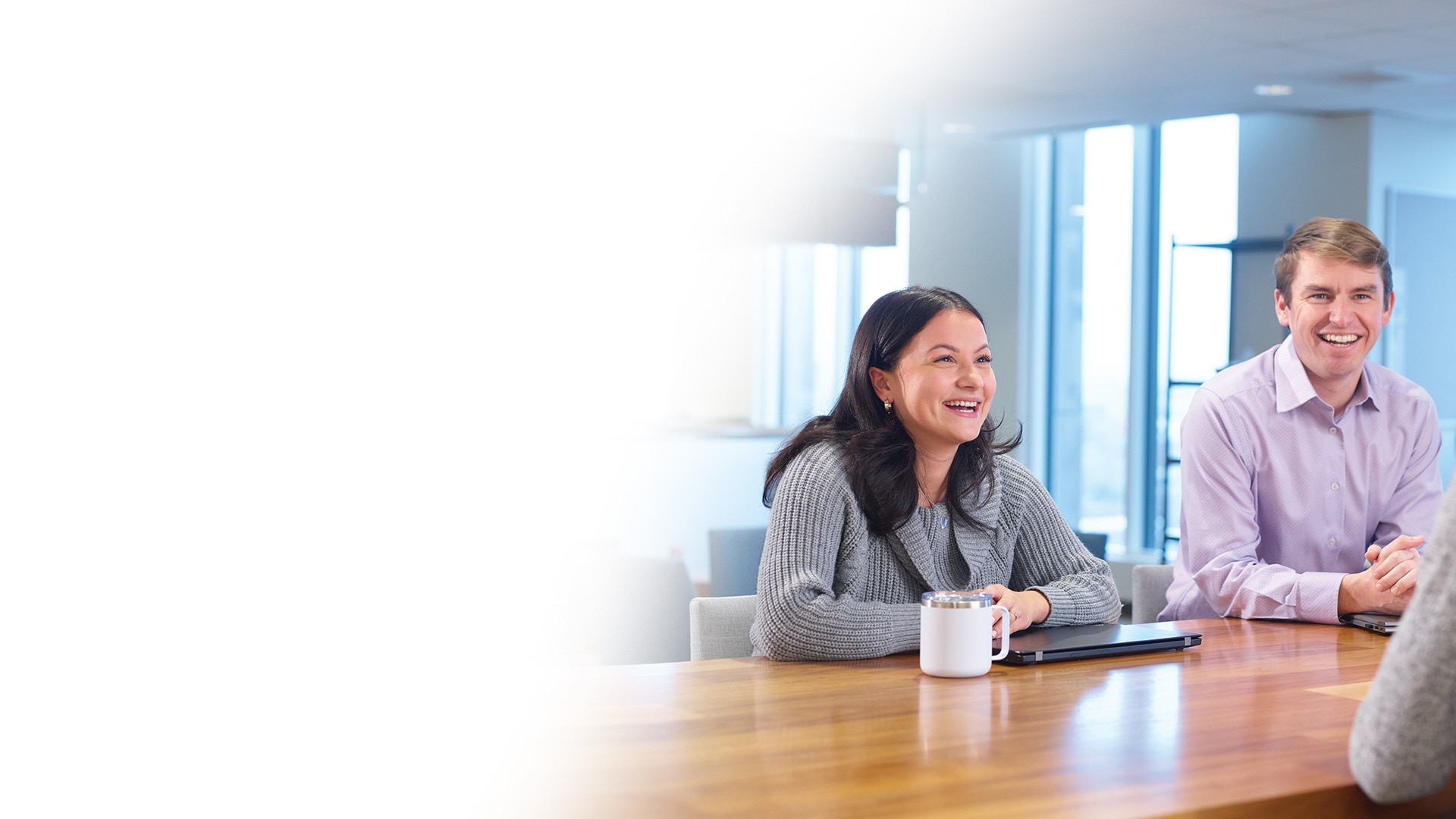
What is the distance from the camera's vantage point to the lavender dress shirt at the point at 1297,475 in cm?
249

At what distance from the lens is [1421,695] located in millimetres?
1014

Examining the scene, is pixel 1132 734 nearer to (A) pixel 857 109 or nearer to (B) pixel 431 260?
(A) pixel 857 109

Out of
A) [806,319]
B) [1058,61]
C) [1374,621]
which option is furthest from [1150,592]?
[806,319]

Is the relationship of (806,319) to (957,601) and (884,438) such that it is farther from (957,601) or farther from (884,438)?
(957,601)

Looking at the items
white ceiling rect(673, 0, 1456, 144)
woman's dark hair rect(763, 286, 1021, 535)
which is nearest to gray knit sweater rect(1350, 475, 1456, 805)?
woman's dark hair rect(763, 286, 1021, 535)

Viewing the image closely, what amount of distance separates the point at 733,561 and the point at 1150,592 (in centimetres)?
98

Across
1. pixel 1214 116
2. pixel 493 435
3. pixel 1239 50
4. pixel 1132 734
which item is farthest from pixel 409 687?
pixel 1214 116

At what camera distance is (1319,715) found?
1438mm

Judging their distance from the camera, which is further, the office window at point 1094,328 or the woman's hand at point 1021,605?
the office window at point 1094,328

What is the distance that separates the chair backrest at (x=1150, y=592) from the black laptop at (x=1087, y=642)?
2.35 feet

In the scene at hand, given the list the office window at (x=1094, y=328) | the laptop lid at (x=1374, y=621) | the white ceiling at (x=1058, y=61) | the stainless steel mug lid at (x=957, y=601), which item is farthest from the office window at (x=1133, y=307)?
the stainless steel mug lid at (x=957, y=601)

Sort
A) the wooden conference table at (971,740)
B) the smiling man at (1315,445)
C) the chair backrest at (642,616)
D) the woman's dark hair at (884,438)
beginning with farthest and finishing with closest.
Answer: the chair backrest at (642,616)
the smiling man at (1315,445)
the woman's dark hair at (884,438)
the wooden conference table at (971,740)

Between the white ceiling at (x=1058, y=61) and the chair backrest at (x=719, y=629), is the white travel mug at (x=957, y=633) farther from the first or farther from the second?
the white ceiling at (x=1058, y=61)

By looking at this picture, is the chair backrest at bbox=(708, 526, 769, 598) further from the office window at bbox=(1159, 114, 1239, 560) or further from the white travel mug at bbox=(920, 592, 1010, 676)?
the office window at bbox=(1159, 114, 1239, 560)
